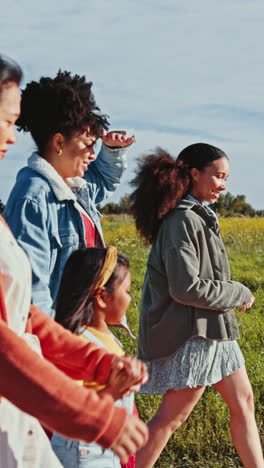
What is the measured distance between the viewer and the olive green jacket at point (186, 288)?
4676 millimetres

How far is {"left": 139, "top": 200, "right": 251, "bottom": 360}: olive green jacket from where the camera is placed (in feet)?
15.3

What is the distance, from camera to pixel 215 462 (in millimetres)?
5363

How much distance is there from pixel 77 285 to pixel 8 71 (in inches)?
37.6

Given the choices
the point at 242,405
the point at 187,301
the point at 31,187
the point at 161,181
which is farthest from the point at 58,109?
the point at 242,405

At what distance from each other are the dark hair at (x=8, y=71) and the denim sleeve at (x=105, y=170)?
1991mm

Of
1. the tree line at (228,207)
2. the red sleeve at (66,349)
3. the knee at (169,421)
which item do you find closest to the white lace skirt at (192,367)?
the knee at (169,421)

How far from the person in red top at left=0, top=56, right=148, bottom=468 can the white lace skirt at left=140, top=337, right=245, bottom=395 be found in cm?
202

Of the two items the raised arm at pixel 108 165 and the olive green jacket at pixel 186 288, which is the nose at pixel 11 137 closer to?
the raised arm at pixel 108 165

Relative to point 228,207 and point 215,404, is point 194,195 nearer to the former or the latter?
point 215,404

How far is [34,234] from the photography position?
3701 mm

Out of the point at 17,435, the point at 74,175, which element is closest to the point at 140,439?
the point at 17,435

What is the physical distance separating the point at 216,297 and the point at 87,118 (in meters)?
1.21

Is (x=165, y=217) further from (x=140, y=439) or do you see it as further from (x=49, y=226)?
(x=140, y=439)

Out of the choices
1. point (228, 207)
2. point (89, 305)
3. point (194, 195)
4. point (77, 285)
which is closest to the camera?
point (77, 285)
